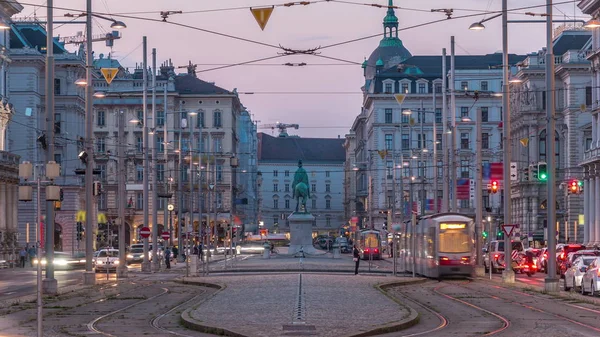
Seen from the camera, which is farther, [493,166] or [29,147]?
[29,147]

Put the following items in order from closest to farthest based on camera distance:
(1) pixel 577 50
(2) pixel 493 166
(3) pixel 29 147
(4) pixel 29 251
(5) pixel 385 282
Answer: (5) pixel 385 282 < (2) pixel 493 166 < (4) pixel 29 251 < (3) pixel 29 147 < (1) pixel 577 50

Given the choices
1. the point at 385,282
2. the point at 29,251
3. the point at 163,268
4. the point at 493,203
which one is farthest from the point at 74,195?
the point at 385,282

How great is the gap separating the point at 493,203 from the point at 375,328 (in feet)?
361

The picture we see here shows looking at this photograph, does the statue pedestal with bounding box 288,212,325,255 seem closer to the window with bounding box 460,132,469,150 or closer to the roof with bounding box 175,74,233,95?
the window with bounding box 460,132,469,150

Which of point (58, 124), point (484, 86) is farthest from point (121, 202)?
point (484, 86)

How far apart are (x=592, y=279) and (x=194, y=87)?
372 feet

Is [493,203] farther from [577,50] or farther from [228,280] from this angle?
[228,280]

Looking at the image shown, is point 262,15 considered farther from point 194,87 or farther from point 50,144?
point 194,87

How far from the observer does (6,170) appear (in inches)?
3452

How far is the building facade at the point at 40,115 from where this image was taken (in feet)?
347

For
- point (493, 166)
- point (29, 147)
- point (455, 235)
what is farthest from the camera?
point (29, 147)

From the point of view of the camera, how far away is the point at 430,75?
146875 millimetres

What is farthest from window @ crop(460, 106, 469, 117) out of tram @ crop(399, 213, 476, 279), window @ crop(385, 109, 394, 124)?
tram @ crop(399, 213, 476, 279)

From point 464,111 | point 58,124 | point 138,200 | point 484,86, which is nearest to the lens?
point 58,124
